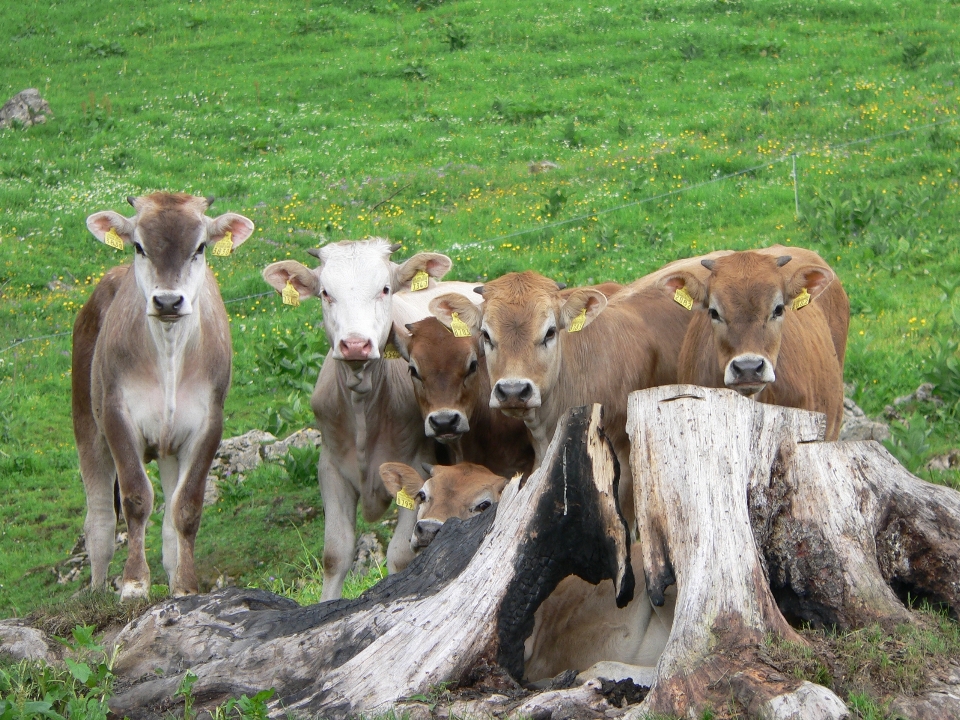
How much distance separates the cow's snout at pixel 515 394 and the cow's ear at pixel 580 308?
71cm

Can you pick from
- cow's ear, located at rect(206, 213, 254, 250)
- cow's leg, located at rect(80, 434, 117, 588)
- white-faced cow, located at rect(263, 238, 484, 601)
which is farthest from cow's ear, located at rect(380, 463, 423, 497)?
cow's leg, located at rect(80, 434, 117, 588)

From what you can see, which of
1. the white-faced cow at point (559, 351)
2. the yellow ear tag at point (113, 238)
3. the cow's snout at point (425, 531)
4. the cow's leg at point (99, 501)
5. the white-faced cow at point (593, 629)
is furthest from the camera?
the cow's leg at point (99, 501)

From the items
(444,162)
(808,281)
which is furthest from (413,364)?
(444,162)

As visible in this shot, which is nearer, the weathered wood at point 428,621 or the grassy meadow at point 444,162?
the weathered wood at point 428,621

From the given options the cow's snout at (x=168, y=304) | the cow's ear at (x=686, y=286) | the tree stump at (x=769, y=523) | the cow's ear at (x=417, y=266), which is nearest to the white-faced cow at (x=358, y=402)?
the cow's ear at (x=417, y=266)

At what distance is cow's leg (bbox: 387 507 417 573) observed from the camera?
7.32 m

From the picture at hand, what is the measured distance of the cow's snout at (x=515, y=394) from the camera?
666 cm

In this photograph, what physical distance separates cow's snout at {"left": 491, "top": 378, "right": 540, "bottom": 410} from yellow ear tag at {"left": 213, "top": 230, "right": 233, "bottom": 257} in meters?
2.31

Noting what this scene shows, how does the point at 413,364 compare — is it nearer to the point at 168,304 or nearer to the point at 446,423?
the point at 446,423

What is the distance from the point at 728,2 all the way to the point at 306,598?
805 inches

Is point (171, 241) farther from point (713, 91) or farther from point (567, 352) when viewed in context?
point (713, 91)

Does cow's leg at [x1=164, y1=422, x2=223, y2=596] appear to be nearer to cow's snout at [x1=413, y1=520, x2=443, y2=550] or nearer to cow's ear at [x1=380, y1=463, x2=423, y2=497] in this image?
cow's ear at [x1=380, y1=463, x2=423, y2=497]

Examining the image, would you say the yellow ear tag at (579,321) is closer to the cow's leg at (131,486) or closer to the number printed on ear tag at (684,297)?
the number printed on ear tag at (684,297)

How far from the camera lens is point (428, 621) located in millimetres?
4770
